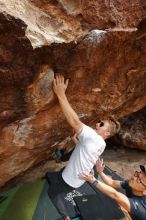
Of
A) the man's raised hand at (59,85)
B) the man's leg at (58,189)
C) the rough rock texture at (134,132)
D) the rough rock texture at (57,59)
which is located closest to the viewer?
the rough rock texture at (57,59)

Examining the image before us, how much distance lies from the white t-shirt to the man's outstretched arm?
9cm

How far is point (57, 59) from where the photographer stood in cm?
308

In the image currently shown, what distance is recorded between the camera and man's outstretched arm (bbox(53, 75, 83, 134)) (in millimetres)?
3297

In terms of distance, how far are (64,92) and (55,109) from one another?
0.42m

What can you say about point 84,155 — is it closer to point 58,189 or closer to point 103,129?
point 103,129

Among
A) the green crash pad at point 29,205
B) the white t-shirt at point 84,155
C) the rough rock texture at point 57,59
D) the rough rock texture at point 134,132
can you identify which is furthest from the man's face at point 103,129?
the rough rock texture at point 134,132

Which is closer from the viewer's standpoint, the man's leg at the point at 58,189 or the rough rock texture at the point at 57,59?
the rough rock texture at the point at 57,59

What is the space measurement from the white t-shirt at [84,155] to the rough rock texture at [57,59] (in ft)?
1.73

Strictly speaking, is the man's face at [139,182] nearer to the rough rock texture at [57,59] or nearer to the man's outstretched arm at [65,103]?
the man's outstretched arm at [65,103]

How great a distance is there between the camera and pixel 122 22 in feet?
10.5

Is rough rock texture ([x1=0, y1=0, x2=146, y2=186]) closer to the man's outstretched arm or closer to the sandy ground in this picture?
the man's outstretched arm

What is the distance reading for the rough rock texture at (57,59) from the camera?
A: 276 centimetres

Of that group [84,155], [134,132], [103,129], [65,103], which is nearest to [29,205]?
[84,155]

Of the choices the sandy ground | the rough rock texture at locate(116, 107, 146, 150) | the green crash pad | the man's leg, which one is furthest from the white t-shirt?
the rough rock texture at locate(116, 107, 146, 150)
